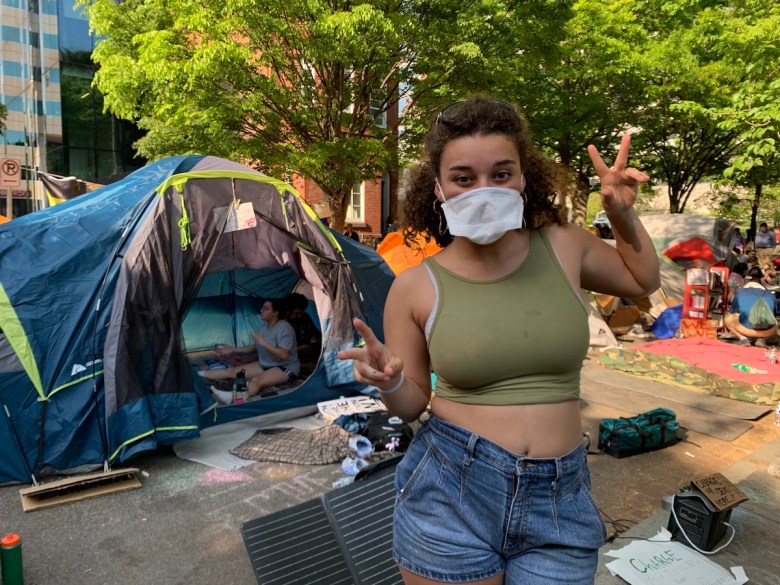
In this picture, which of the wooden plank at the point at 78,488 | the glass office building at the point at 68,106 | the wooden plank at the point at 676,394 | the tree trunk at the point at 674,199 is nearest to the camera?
the wooden plank at the point at 78,488

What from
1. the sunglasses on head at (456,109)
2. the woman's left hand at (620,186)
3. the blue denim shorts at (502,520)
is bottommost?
the blue denim shorts at (502,520)

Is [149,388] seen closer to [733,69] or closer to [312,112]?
[312,112]

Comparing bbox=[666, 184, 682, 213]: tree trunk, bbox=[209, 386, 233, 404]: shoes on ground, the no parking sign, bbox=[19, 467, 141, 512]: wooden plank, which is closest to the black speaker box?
bbox=[19, 467, 141, 512]: wooden plank

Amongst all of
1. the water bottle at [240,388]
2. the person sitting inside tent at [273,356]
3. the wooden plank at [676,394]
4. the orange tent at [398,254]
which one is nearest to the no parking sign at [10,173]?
the person sitting inside tent at [273,356]

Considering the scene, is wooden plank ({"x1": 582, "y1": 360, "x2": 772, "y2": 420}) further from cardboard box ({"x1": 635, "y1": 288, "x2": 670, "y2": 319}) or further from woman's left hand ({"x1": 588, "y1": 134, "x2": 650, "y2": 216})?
woman's left hand ({"x1": 588, "y1": 134, "x2": 650, "y2": 216})

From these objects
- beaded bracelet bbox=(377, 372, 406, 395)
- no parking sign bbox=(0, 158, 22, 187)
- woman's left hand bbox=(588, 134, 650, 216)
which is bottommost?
beaded bracelet bbox=(377, 372, 406, 395)

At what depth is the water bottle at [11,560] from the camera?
269 centimetres

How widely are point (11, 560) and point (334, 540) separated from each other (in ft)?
5.03

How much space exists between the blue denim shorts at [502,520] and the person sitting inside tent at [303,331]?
5.37m

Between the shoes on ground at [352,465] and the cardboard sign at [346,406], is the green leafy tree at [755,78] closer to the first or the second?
the cardboard sign at [346,406]

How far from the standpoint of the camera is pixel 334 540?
285 centimetres

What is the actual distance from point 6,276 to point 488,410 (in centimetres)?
419

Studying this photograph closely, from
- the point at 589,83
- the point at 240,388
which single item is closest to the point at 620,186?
the point at 240,388

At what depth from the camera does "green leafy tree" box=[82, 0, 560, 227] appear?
7.91 meters
